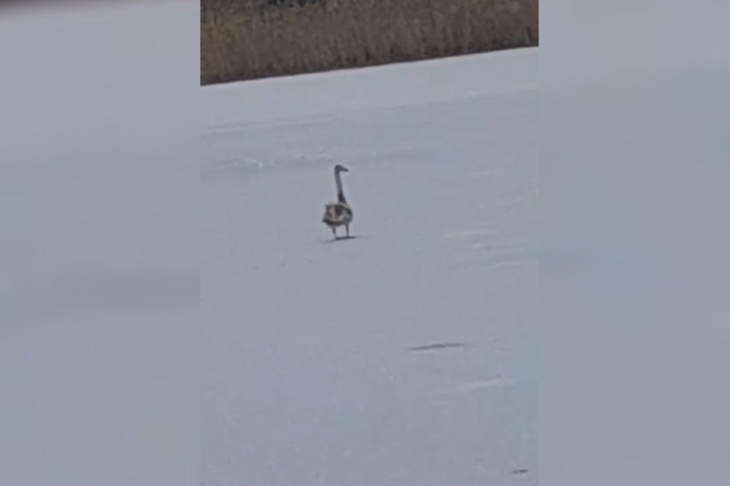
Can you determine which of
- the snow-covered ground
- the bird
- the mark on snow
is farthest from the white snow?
the mark on snow

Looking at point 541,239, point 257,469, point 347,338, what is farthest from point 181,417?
point 541,239

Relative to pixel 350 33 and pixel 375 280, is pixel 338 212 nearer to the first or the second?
pixel 375 280

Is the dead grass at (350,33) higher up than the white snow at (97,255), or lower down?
higher up

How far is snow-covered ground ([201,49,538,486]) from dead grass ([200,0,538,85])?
0.9 inches

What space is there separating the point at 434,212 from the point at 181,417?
0.44 meters

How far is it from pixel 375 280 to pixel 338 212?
10 cm

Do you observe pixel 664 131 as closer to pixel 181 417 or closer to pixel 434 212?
pixel 434 212

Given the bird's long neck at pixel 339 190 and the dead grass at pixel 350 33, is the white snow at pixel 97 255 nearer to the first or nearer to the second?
the dead grass at pixel 350 33

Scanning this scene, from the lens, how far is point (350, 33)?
179 centimetres

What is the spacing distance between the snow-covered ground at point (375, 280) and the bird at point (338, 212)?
0.04 feet

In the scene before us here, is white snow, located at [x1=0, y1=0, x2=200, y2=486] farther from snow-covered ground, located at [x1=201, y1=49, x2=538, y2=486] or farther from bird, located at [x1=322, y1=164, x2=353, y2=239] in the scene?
bird, located at [x1=322, y1=164, x2=353, y2=239]

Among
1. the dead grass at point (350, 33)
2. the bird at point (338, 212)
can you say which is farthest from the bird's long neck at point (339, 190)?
the dead grass at point (350, 33)

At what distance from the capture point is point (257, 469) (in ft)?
5.96

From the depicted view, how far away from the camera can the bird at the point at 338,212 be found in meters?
1.80
